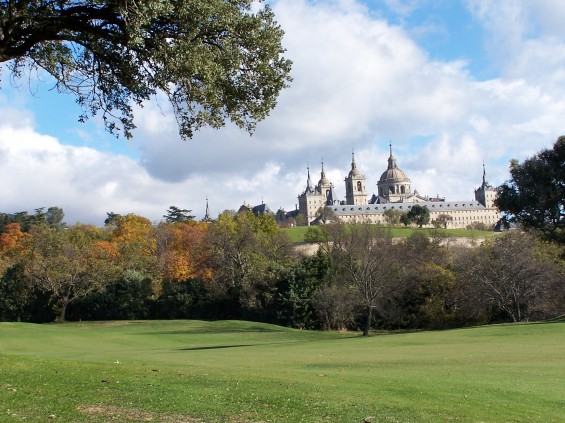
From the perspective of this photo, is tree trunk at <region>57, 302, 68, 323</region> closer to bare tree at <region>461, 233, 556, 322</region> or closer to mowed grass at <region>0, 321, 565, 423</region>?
bare tree at <region>461, 233, 556, 322</region>

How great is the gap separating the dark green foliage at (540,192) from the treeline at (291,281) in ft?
32.5

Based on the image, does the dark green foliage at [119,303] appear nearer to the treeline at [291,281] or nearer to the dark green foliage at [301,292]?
the treeline at [291,281]

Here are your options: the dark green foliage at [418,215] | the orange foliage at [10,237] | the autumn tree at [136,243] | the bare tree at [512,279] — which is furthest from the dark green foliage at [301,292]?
the dark green foliage at [418,215]

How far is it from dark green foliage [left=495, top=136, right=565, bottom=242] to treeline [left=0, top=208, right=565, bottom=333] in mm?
9915

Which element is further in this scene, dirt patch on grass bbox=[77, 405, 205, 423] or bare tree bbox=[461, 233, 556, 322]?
bare tree bbox=[461, 233, 556, 322]

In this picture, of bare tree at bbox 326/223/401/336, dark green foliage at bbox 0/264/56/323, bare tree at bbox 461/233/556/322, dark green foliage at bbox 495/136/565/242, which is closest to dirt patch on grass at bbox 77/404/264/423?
dark green foliage at bbox 495/136/565/242

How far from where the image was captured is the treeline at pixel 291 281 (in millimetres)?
50438

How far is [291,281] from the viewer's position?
186 ft

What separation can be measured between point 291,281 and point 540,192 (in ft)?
80.0

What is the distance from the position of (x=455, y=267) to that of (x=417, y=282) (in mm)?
4017

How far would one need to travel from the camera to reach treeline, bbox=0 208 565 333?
50.4m

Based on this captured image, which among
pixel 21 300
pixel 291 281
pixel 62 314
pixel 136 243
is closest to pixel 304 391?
pixel 291 281

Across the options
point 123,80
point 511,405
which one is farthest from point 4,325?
A: point 511,405

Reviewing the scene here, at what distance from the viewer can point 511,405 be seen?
1212cm
